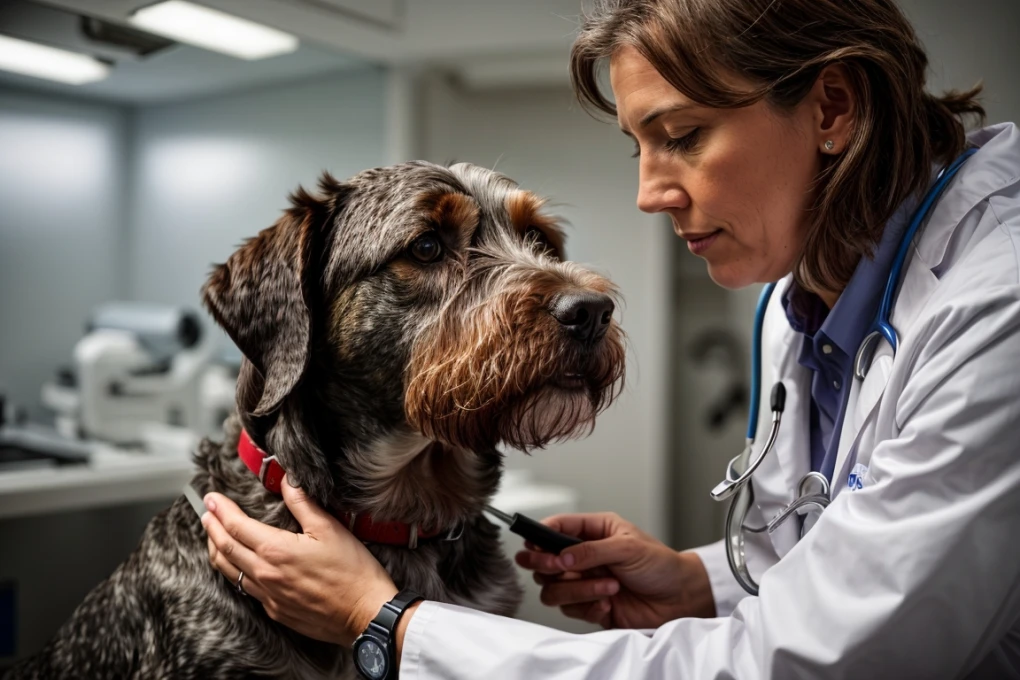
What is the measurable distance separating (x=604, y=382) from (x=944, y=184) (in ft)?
2.09

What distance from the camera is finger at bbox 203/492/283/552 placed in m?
1.30

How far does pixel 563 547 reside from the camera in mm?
1600

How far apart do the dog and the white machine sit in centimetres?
156

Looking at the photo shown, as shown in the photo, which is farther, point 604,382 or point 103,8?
point 103,8

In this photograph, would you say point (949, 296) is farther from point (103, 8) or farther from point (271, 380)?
point (103, 8)

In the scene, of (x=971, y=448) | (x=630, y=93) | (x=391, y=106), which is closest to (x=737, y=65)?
(x=630, y=93)

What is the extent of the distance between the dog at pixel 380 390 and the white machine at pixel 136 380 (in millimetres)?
1560

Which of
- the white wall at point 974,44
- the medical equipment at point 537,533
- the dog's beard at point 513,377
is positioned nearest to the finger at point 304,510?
the dog's beard at point 513,377

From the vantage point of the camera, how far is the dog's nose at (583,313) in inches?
49.7

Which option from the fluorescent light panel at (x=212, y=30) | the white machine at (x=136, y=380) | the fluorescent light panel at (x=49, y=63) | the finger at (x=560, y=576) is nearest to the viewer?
the finger at (x=560, y=576)

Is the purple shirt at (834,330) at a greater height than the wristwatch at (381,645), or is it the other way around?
the purple shirt at (834,330)

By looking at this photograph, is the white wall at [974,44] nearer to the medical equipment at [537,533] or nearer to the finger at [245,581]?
the medical equipment at [537,533]

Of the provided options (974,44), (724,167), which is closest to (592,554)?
(724,167)

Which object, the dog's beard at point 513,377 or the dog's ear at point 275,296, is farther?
the dog's ear at point 275,296
